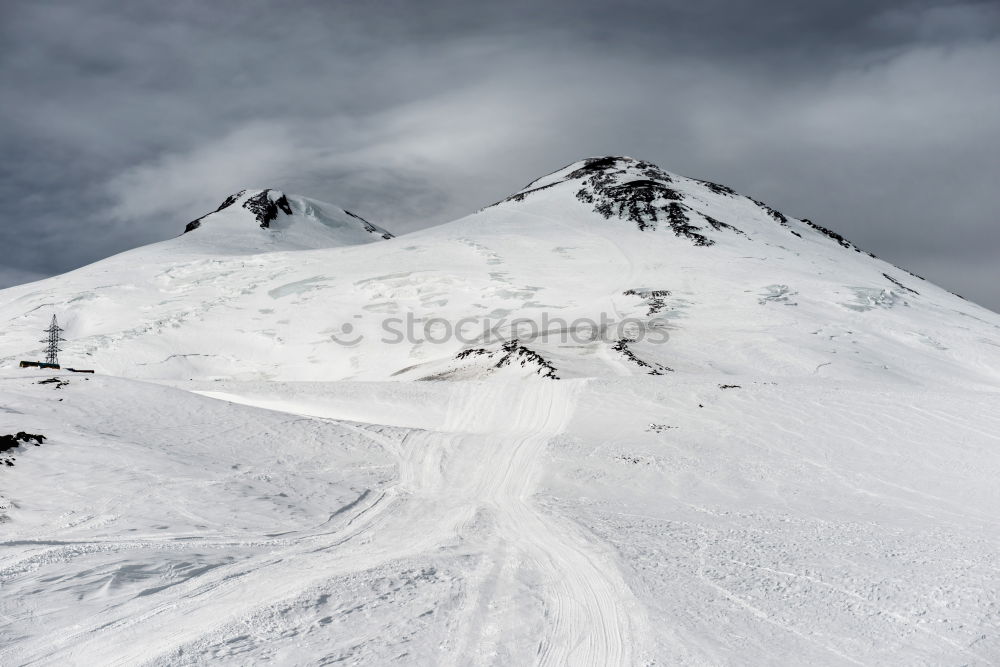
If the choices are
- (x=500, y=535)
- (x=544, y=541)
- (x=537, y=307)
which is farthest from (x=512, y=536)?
(x=537, y=307)

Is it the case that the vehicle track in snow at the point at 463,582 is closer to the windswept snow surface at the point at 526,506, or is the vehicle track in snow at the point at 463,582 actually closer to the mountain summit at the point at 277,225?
the windswept snow surface at the point at 526,506

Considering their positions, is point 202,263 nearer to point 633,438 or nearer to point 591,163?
point 633,438

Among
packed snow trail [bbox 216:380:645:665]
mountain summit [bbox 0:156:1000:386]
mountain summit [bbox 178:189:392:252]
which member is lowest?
packed snow trail [bbox 216:380:645:665]

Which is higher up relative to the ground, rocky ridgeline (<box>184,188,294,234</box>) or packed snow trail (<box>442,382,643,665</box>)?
rocky ridgeline (<box>184,188,294,234</box>)

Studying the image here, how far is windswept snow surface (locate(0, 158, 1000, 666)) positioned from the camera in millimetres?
6520

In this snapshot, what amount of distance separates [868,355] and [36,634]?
37.1 meters

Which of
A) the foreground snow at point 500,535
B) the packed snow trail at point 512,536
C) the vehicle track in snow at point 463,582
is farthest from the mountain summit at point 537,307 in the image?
the vehicle track in snow at point 463,582

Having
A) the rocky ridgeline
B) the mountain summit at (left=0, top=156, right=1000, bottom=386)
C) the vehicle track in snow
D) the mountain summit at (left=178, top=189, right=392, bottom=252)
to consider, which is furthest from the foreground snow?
the rocky ridgeline

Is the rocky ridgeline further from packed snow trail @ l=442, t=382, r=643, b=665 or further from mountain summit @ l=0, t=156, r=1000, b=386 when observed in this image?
packed snow trail @ l=442, t=382, r=643, b=665

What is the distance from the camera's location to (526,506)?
1193 centimetres

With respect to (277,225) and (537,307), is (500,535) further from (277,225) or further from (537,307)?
(277,225)

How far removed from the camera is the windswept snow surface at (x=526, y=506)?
21.4ft

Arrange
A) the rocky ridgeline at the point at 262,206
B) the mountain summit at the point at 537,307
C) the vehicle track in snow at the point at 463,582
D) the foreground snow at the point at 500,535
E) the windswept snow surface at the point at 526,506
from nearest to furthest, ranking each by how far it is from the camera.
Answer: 1. the vehicle track in snow at the point at 463,582
2. the foreground snow at the point at 500,535
3. the windswept snow surface at the point at 526,506
4. the mountain summit at the point at 537,307
5. the rocky ridgeline at the point at 262,206

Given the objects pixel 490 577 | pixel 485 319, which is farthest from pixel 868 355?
pixel 490 577
